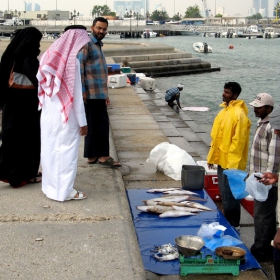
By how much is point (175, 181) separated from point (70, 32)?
2459 mm

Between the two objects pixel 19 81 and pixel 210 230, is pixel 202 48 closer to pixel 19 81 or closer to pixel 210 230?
pixel 19 81

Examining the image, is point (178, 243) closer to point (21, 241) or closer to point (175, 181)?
point (21, 241)

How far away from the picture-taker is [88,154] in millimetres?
6793

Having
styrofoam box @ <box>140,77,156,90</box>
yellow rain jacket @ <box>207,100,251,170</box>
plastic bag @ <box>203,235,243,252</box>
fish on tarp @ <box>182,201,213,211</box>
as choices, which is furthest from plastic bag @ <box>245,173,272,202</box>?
styrofoam box @ <box>140,77,156,90</box>

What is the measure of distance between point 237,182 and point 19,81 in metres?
2.27

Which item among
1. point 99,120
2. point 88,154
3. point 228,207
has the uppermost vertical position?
point 99,120

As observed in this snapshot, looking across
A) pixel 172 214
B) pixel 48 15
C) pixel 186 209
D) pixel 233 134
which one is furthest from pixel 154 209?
pixel 48 15

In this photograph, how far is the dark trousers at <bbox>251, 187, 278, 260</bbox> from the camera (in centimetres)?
514

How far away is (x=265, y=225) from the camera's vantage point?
5219 millimetres

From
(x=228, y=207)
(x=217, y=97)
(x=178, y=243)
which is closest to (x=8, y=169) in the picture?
(x=178, y=243)

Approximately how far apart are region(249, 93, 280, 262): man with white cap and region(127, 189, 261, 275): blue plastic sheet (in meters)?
0.25

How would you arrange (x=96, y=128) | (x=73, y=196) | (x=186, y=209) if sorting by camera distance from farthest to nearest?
(x=96, y=128), (x=186, y=209), (x=73, y=196)

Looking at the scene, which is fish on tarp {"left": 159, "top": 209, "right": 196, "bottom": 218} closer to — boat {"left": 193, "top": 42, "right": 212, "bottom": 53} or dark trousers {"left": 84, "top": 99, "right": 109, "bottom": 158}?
dark trousers {"left": 84, "top": 99, "right": 109, "bottom": 158}

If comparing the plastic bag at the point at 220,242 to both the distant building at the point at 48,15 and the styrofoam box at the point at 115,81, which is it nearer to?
the styrofoam box at the point at 115,81
